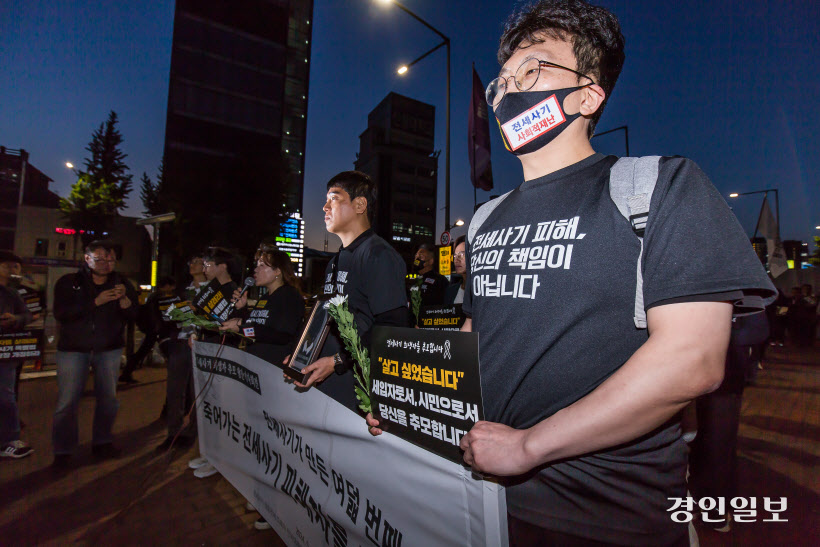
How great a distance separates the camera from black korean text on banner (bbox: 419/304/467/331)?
4984 millimetres

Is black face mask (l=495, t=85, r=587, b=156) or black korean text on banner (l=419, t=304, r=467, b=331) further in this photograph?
black korean text on banner (l=419, t=304, r=467, b=331)

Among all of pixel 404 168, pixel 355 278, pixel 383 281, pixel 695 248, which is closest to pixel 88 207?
pixel 355 278

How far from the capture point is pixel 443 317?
5172mm

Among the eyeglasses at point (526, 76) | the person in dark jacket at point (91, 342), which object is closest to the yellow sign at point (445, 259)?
the person in dark jacket at point (91, 342)

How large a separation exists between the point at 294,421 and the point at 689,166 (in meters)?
2.31

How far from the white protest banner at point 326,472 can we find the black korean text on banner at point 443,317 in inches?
99.4

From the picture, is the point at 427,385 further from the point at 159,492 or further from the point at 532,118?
the point at 159,492

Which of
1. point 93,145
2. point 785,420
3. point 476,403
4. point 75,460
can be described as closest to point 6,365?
point 75,460

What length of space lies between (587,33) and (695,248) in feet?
2.86

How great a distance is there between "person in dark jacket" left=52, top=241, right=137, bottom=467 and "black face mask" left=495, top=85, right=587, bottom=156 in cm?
514

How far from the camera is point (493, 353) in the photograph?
122 centimetres

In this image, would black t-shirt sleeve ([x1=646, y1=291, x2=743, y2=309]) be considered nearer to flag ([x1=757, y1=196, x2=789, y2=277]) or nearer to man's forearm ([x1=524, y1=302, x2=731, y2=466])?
man's forearm ([x1=524, y1=302, x2=731, y2=466])

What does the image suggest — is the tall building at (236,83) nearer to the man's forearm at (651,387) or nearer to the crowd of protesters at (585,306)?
Result: the crowd of protesters at (585,306)

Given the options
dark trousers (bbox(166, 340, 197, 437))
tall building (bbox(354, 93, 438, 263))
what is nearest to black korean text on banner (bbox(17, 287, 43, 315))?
dark trousers (bbox(166, 340, 197, 437))
